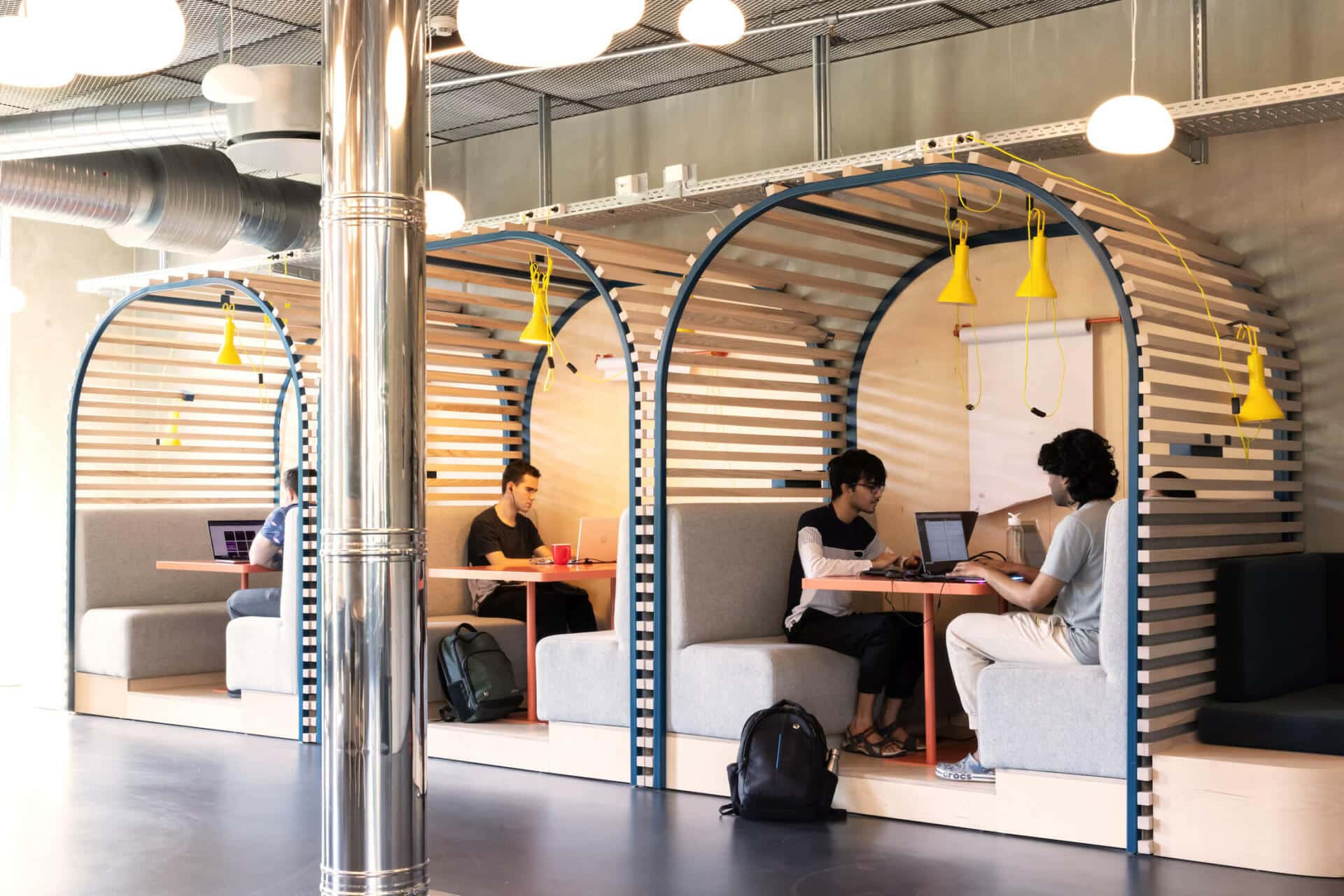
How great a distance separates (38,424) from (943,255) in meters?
7.22

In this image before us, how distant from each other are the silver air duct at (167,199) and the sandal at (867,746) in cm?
516

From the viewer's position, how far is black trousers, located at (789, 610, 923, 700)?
251 inches

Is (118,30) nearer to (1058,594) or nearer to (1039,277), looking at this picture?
(1039,277)

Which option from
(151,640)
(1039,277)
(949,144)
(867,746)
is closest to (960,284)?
(1039,277)

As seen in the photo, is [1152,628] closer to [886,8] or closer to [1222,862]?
[1222,862]

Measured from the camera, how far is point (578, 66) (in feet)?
27.4

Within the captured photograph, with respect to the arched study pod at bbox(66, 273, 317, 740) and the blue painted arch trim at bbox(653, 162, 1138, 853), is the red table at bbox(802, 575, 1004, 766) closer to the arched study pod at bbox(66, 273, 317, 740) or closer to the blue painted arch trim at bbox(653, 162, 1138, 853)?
the blue painted arch trim at bbox(653, 162, 1138, 853)

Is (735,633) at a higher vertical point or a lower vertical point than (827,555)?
lower

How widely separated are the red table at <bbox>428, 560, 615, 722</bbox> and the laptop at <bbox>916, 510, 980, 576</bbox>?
5.87ft

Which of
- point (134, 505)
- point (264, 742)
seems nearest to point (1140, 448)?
point (264, 742)

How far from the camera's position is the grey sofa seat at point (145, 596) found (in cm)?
890

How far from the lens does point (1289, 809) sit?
487 cm

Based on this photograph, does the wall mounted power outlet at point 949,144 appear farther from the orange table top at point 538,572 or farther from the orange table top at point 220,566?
the orange table top at point 220,566

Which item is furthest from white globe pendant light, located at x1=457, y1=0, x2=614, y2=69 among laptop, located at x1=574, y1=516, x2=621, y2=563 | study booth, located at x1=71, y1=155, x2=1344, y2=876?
laptop, located at x1=574, y1=516, x2=621, y2=563
